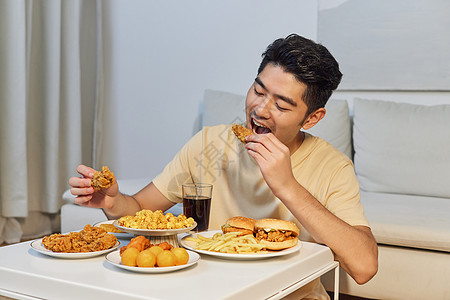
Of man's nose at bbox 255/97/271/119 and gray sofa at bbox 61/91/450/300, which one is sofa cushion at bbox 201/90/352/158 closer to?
gray sofa at bbox 61/91/450/300

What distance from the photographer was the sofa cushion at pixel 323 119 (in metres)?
2.77

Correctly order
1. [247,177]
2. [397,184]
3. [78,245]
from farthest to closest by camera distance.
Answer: [397,184] < [247,177] < [78,245]

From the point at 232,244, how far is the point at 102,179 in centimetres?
37

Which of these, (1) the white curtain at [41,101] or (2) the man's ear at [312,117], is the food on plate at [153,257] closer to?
(2) the man's ear at [312,117]

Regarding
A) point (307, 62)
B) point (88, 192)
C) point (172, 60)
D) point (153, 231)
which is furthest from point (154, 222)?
point (172, 60)

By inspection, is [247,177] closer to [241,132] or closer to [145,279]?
[241,132]

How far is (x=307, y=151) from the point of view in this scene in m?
1.59

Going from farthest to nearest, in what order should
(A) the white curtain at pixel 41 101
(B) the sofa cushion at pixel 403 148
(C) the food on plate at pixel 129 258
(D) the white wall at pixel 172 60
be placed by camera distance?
(D) the white wall at pixel 172 60 → (A) the white curtain at pixel 41 101 → (B) the sofa cushion at pixel 403 148 → (C) the food on plate at pixel 129 258

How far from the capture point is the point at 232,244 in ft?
3.78

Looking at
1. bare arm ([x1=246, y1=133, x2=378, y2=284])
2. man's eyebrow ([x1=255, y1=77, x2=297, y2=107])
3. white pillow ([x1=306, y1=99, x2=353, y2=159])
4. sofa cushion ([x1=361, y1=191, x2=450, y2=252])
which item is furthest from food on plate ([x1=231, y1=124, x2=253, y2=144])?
white pillow ([x1=306, y1=99, x2=353, y2=159])

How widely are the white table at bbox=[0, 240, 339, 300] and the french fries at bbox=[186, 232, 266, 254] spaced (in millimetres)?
23

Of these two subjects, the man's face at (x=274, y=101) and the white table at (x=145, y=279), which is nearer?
the white table at (x=145, y=279)

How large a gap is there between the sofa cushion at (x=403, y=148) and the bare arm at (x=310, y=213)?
1.37 metres

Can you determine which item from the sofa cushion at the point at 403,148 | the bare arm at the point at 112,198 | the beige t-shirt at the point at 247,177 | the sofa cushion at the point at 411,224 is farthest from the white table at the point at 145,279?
the sofa cushion at the point at 403,148
